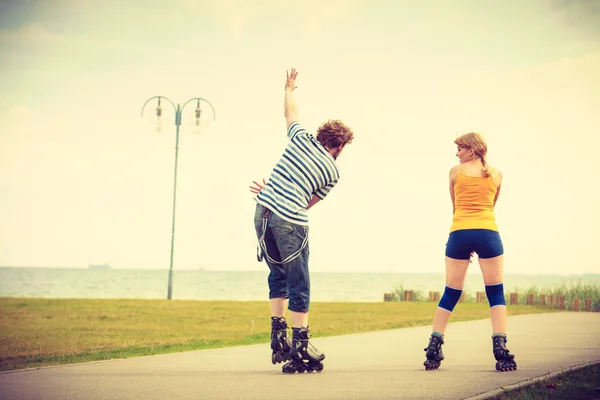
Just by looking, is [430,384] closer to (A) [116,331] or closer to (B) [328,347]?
(B) [328,347]

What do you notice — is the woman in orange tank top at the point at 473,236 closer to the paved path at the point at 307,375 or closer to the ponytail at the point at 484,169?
the ponytail at the point at 484,169

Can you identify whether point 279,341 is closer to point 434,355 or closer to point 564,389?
point 434,355

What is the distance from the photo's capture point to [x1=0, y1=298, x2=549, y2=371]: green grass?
884 cm

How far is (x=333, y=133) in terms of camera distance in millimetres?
5645

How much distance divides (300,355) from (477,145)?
2272mm

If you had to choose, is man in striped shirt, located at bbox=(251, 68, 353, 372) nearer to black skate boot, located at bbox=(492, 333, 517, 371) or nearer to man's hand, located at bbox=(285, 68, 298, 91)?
man's hand, located at bbox=(285, 68, 298, 91)

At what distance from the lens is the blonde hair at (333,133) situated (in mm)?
5651

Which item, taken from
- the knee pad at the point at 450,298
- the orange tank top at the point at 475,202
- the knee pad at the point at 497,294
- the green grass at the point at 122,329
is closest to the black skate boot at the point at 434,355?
the knee pad at the point at 450,298

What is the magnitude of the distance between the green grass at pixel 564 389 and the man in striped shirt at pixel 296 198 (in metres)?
1.65

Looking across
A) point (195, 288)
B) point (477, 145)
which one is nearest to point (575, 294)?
point (477, 145)

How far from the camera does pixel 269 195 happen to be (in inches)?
221

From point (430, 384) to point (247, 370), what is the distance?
1.50m

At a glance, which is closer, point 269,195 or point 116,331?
point 269,195

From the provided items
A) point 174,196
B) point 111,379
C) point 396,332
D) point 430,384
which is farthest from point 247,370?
point 174,196
